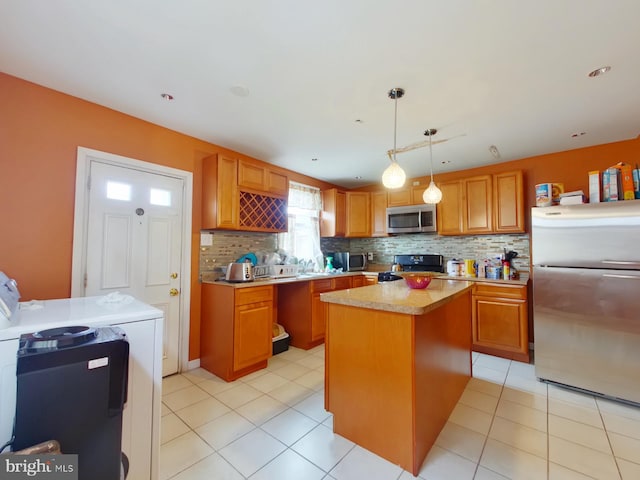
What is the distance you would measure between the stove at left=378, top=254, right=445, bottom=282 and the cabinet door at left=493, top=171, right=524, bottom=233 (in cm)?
90

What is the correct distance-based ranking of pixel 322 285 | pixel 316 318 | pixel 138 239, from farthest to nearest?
pixel 322 285, pixel 316 318, pixel 138 239

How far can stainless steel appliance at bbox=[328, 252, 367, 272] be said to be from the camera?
172 inches

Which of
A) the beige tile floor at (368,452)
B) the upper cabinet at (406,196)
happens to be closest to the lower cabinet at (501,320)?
the beige tile floor at (368,452)

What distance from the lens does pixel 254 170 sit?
3166mm

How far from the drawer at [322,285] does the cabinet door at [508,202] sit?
7.25ft

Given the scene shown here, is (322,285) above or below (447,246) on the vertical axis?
below

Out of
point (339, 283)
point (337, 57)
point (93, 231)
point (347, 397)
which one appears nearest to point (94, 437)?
point (347, 397)

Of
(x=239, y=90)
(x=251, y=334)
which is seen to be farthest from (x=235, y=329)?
(x=239, y=90)

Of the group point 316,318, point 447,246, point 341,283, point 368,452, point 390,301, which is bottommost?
point 368,452

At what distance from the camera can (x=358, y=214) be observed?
459 centimetres

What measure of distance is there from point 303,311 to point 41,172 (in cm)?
270

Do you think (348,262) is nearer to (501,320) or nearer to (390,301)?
(501,320)

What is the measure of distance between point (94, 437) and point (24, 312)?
818 mm

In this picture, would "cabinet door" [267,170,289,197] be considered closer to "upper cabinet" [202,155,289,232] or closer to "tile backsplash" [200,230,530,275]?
"upper cabinet" [202,155,289,232]
